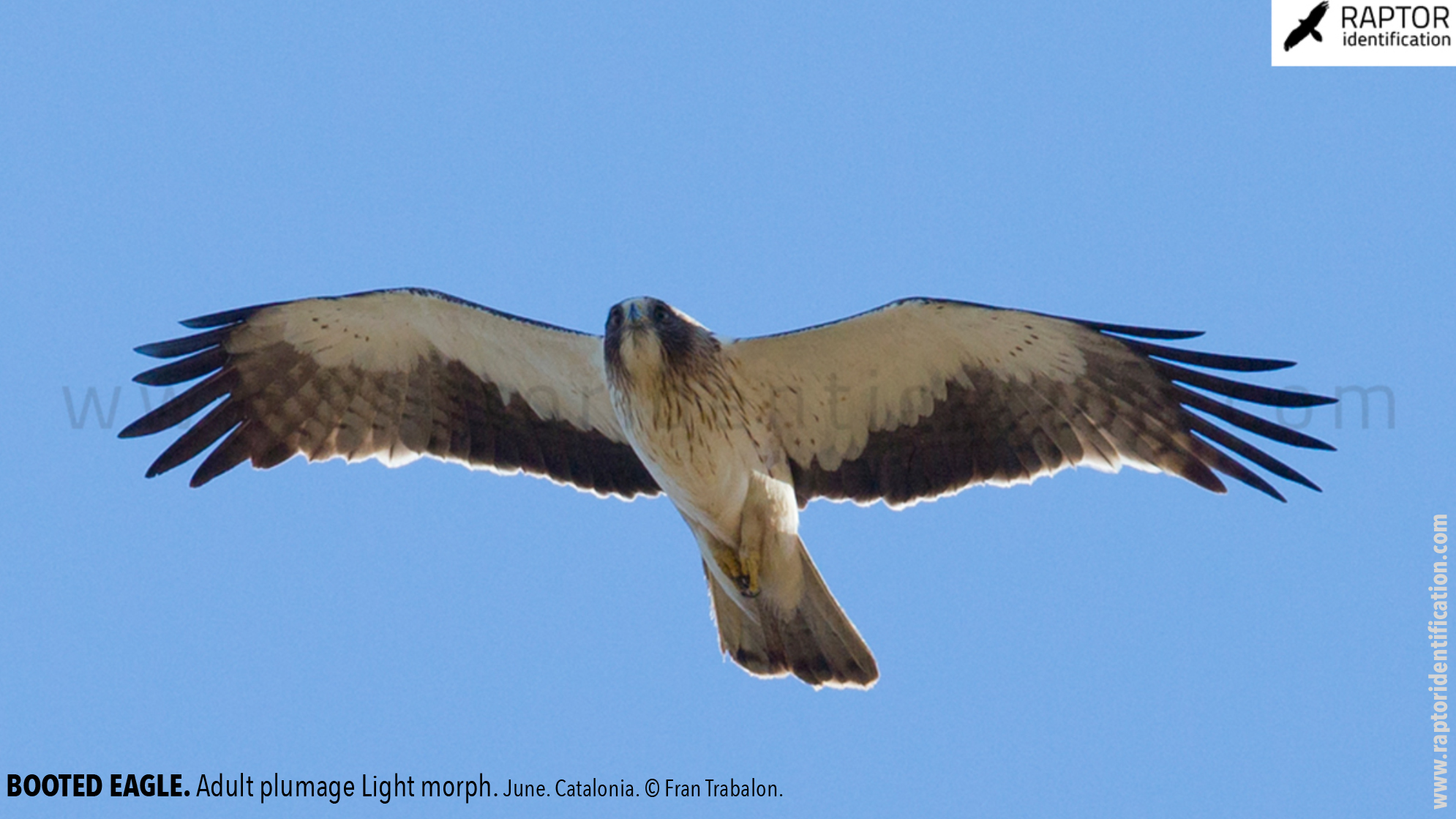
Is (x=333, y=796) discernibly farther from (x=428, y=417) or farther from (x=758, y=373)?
(x=758, y=373)

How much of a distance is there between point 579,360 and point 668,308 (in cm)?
95

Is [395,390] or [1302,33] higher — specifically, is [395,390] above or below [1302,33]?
below

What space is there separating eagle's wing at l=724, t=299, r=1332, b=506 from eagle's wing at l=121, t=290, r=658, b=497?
1.15 metres

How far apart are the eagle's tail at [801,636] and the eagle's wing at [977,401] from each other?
713mm

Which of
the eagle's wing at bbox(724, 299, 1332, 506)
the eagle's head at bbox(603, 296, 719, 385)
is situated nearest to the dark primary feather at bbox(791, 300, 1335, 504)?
the eagle's wing at bbox(724, 299, 1332, 506)

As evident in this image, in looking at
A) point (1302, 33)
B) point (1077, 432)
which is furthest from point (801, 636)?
point (1302, 33)

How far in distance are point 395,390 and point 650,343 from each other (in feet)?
6.57

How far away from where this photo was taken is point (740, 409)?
8.86 metres

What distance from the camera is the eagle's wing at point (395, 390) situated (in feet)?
29.2

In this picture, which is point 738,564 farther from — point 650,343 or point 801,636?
point 650,343

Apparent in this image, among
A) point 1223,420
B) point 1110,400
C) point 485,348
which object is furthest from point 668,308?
point 1223,420

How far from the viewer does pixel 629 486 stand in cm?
945

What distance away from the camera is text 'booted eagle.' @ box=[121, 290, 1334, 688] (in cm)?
851

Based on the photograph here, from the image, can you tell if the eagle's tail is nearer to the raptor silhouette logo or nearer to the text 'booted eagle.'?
the text 'booted eagle.'
